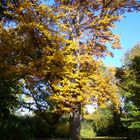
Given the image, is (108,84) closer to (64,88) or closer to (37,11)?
(64,88)

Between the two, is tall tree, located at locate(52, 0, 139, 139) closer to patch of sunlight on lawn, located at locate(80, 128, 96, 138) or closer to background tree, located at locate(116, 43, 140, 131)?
background tree, located at locate(116, 43, 140, 131)

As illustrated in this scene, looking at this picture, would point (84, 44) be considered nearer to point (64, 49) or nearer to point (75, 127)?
point (64, 49)

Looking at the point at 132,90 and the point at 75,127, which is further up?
the point at 132,90

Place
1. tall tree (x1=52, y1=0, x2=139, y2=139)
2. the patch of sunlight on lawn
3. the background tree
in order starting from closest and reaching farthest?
tall tree (x1=52, y1=0, x2=139, y2=139), the background tree, the patch of sunlight on lawn

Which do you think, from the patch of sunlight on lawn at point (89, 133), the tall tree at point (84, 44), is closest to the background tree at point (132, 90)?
the tall tree at point (84, 44)

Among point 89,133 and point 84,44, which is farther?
point 89,133

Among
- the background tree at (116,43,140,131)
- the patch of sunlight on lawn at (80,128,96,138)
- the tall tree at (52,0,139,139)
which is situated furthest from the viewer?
the patch of sunlight on lawn at (80,128,96,138)

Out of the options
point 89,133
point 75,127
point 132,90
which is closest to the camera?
point 75,127

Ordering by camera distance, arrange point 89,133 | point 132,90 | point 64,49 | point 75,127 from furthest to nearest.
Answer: point 89,133, point 132,90, point 75,127, point 64,49

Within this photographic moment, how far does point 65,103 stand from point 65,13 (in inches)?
168

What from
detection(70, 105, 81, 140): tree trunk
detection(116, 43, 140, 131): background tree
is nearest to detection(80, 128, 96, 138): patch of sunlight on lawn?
detection(116, 43, 140, 131): background tree

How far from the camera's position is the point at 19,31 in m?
14.9

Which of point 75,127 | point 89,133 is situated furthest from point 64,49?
point 89,133

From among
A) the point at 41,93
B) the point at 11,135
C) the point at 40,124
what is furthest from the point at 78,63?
the point at 40,124
